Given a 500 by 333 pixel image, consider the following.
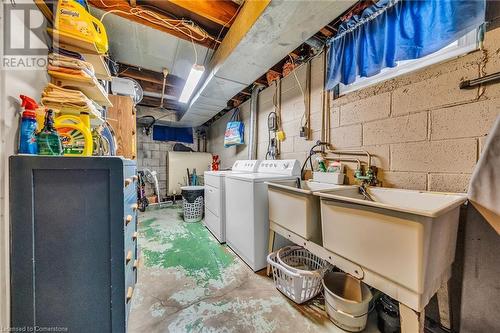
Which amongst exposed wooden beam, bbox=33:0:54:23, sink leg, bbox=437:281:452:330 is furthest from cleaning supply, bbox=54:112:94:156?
sink leg, bbox=437:281:452:330

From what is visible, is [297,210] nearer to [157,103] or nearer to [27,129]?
[27,129]

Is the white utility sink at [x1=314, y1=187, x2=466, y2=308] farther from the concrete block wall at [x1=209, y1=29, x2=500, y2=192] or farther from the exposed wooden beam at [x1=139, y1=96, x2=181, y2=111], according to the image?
the exposed wooden beam at [x1=139, y1=96, x2=181, y2=111]

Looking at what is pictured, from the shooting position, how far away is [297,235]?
55.3 inches

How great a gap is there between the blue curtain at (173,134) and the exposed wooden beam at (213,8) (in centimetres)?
393

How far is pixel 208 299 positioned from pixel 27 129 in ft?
5.07

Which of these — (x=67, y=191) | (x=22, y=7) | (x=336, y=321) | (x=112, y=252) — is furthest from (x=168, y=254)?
(x=22, y=7)

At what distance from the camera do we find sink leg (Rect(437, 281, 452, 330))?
3.77 feet

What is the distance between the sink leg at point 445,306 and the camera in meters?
1.15

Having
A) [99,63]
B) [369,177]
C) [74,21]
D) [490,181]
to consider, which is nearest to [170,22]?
[99,63]

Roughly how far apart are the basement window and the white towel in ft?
2.11

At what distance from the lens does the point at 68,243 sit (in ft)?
2.82

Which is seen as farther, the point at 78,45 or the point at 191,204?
the point at 191,204

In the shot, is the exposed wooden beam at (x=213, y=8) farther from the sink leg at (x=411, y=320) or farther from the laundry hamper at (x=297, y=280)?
the sink leg at (x=411, y=320)

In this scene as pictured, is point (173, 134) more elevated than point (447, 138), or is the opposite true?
point (173, 134)
